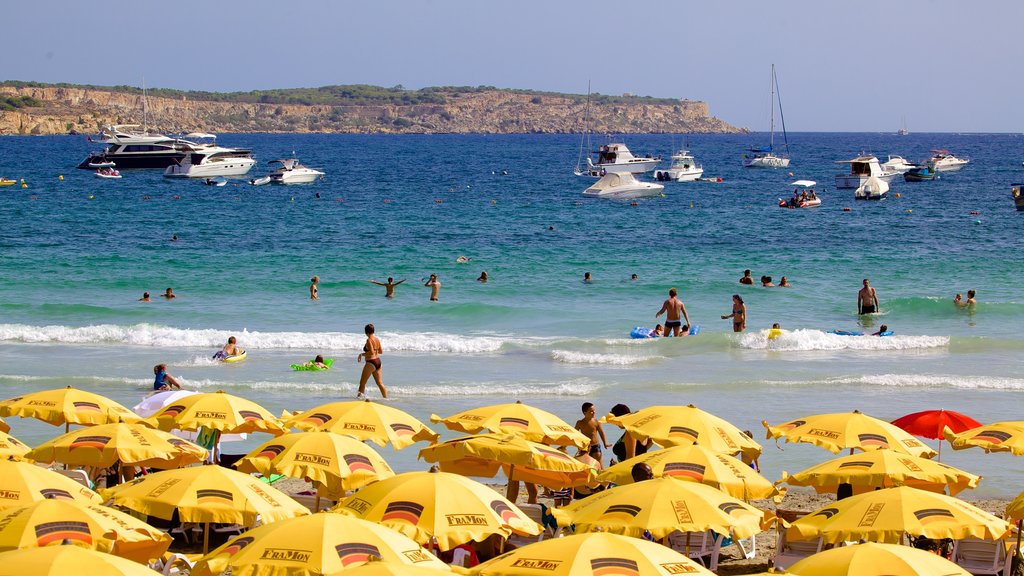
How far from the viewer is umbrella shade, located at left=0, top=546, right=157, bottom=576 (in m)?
6.66

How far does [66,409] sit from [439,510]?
6338 millimetres

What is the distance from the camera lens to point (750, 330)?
86.9 feet

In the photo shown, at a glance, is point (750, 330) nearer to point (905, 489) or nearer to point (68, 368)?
point (68, 368)

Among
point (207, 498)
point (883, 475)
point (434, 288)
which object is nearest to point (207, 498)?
point (207, 498)

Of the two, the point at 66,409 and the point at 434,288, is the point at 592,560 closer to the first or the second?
the point at 66,409

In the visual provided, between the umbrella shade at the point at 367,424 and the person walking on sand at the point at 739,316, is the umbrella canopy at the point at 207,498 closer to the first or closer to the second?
the umbrella shade at the point at 367,424

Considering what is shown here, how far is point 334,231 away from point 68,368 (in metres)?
25.5

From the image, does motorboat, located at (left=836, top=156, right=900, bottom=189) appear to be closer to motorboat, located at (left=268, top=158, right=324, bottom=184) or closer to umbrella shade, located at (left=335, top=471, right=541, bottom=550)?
motorboat, located at (left=268, top=158, right=324, bottom=184)

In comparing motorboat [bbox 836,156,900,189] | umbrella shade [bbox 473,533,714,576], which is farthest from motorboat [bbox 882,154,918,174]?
umbrella shade [bbox 473,533,714,576]

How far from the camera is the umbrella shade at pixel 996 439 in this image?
1220 centimetres

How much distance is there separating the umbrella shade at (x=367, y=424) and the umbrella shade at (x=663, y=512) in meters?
3.65

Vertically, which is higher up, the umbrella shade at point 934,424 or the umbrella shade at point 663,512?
the umbrella shade at point 663,512

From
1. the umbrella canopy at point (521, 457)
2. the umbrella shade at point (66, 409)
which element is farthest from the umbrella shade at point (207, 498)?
the umbrella shade at point (66, 409)

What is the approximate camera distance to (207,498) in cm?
951
